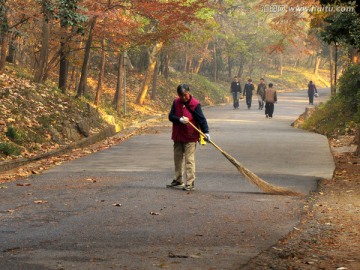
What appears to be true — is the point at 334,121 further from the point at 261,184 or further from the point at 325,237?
the point at 325,237

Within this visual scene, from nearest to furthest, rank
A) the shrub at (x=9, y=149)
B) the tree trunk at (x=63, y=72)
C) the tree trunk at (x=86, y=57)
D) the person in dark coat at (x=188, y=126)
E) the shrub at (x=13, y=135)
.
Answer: the person in dark coat at (x=188, y=126), the shrub at (x=9, y=149), the shrub at (x=13, y=135), the tree trunk at (x=63, y=72), the tree trunk at (x=86, y=57)

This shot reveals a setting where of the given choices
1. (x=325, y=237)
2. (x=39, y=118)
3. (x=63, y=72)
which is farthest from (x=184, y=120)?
(x=63, y=72)

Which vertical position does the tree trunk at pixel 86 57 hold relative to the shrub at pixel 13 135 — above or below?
above

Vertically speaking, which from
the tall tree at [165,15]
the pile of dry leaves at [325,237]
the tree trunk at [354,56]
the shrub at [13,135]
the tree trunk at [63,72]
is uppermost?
the tall tree at [165,15]

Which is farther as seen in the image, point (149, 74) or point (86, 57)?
point (149, 74)

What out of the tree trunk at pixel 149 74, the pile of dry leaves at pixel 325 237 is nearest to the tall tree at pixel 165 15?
the tree trunk at pixel 149 74

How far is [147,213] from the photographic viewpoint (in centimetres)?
1055

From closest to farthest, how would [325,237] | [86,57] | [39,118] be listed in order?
[325,237]
[39,118]
[86,57]

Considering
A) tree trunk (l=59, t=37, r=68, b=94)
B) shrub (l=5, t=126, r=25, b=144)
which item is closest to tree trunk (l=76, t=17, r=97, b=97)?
tree trunk (l=59, t=37, r=68, b=94)

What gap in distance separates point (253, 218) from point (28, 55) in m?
29.1

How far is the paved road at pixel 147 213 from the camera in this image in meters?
7.68

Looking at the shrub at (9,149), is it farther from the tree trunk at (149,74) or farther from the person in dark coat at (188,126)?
the tree trunk at (149,74)

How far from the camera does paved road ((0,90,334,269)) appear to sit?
25.2 ft

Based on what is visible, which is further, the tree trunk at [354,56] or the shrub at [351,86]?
the tree trunk at [354,56]
